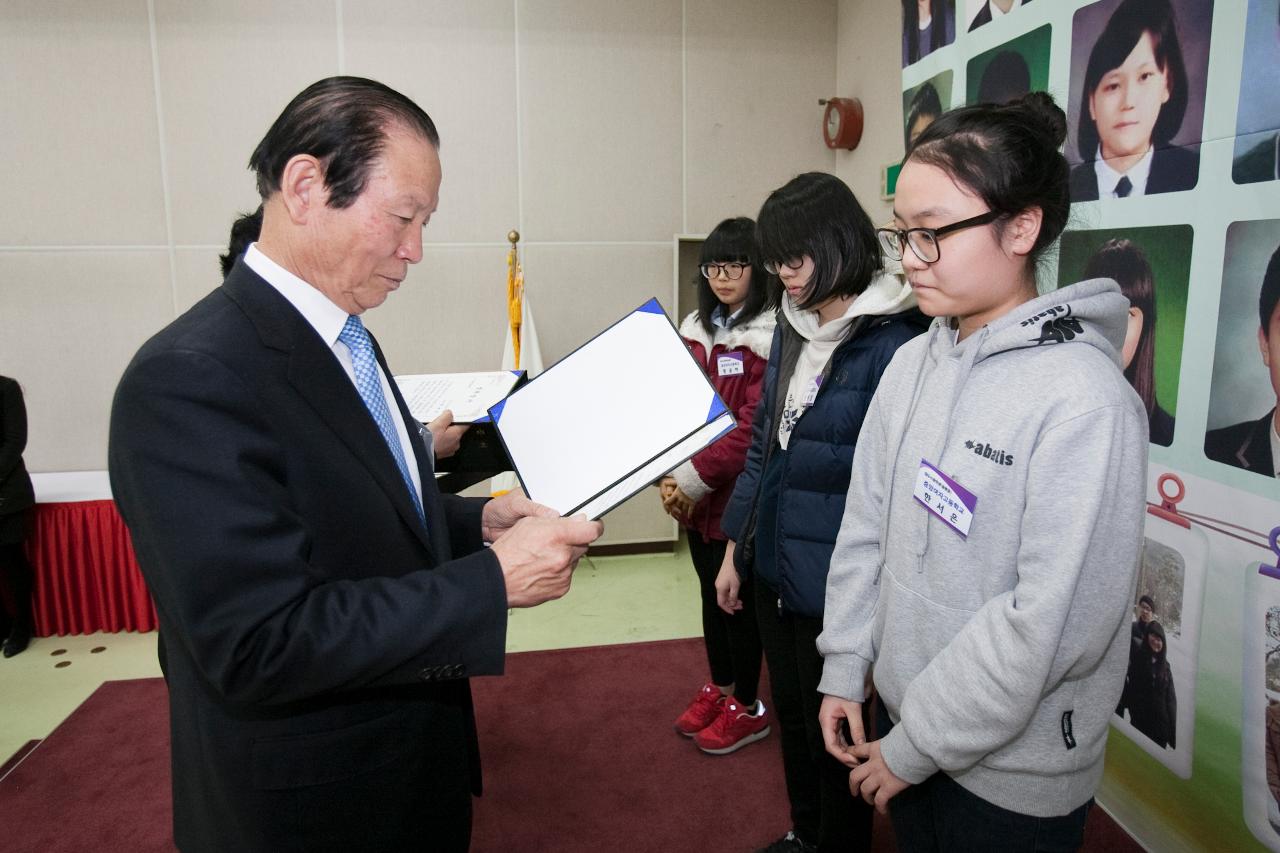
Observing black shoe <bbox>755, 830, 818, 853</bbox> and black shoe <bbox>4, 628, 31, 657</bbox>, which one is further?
black shoe <bbox>4, 628, 31, 657</bbox>

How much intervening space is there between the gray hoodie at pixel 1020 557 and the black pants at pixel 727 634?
119 centimetres

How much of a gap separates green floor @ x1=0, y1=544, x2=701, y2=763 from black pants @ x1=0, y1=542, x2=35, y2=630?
4.9 inches

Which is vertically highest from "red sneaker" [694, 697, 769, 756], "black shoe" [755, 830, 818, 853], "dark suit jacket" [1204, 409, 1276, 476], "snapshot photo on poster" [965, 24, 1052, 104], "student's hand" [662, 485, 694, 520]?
"snapshot photo on poster" [965, 24, 1052, 104]

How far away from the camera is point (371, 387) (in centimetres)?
104

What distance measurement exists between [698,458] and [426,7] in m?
3.06

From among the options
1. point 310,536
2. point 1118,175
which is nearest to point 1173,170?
point 1118,175

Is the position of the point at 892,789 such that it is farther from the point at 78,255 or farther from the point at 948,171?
the point at 78,255

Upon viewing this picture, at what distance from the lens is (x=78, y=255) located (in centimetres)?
389

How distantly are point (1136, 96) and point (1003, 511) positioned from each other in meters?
1.23

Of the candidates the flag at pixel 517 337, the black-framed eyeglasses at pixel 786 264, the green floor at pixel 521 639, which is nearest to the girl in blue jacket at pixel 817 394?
the black-framed eyeglasses at pixel 786 264

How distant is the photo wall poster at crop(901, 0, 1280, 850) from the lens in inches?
57.4

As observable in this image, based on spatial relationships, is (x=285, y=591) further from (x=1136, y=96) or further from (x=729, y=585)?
(x=1136, y=96)

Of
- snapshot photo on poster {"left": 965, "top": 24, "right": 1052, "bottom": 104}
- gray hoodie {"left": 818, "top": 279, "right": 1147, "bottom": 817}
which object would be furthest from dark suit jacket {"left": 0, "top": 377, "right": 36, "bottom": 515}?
snapshot photo on poster {"left": 965, "top": 24, "right": 1052, "bottom": 104}

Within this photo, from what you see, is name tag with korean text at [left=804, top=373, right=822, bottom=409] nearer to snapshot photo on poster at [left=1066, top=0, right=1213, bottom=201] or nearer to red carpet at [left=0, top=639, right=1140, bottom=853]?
snapshot photo on poster at [left=1066, top=0, right=1213, bottom=201]
